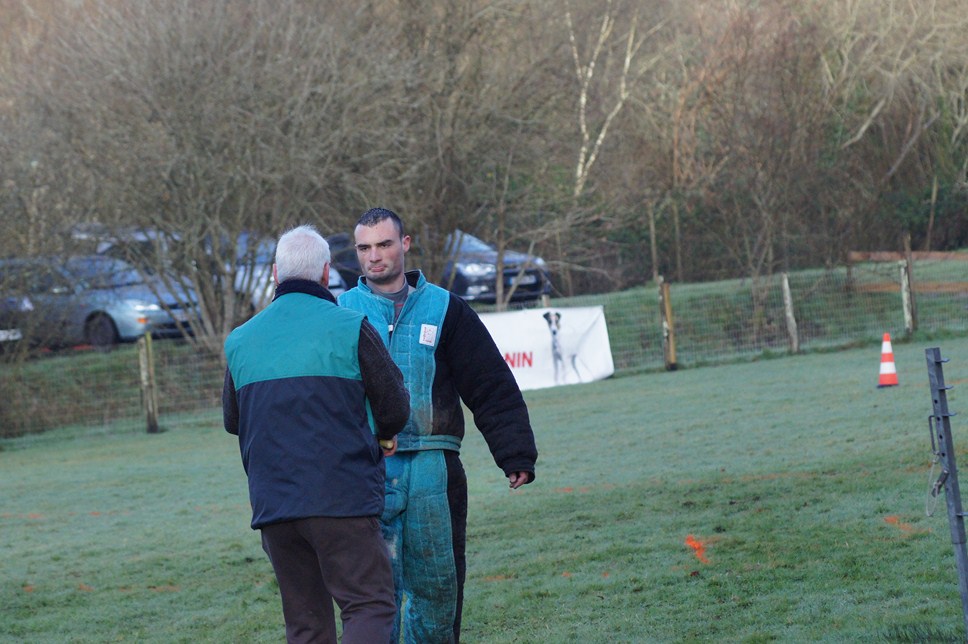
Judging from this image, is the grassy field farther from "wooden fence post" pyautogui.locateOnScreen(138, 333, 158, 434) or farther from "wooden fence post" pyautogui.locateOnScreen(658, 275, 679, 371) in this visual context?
"wooden fence post" pyautogui.locateOnScreen(658, 275, 679, 371)

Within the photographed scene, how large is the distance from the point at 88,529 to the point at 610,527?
4.30 m

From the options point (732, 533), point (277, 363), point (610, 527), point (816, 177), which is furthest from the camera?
point (816, 177)

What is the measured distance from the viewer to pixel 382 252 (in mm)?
4637

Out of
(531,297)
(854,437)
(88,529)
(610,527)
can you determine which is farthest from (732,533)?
(531,297)

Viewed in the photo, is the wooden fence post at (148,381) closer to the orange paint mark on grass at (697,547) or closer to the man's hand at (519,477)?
the orange paint mark on grass at (697,547)

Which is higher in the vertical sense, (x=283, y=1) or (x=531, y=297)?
(x=283, y=1)

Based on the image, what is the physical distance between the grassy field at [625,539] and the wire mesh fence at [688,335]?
14.0 ft

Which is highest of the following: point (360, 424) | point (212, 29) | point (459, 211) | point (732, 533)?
point (212, 29)

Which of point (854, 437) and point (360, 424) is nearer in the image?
point (360, 424)

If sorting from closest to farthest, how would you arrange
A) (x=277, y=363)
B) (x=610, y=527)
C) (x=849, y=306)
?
(x=277, y=363), (x=610, y=527), (x=849, y=306)

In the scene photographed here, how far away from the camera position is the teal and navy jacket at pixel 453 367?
181 inches

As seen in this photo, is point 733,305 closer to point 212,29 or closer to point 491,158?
point 491,158

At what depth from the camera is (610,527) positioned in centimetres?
809

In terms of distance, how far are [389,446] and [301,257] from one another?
26.5 inches
